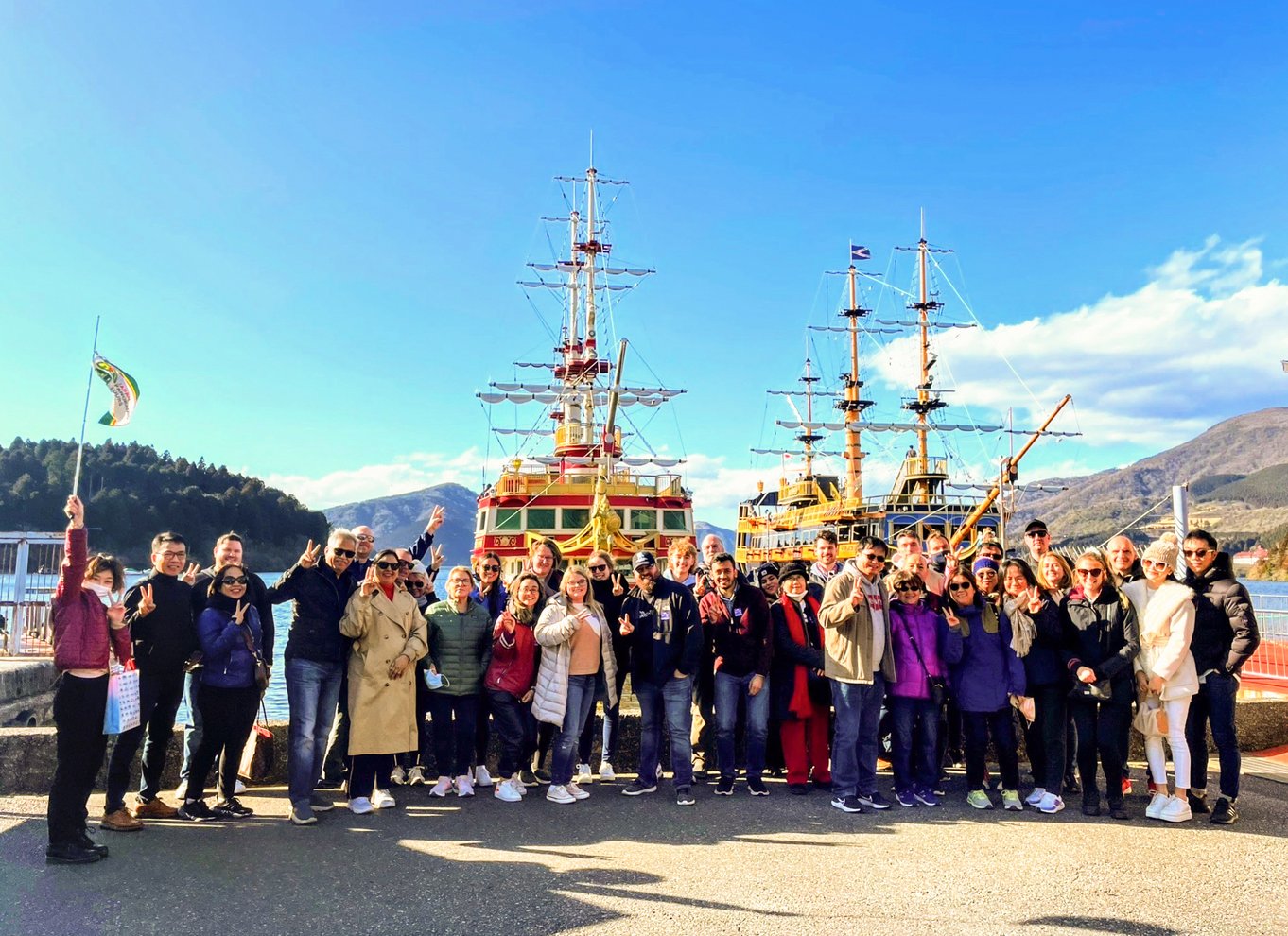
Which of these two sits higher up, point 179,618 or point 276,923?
point 179,618

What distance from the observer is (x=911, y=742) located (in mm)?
6441

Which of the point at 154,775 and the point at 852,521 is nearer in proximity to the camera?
the point at 154,775

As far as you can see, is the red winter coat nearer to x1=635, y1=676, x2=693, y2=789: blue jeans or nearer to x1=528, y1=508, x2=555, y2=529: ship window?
x1=635, y1=676, x2=693, y2=789: blue jeans

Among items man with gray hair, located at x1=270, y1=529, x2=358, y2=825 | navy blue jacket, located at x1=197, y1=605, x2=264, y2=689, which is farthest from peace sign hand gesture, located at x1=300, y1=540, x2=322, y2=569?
navy blue jacket, located at x1=197, y1=605, x2=264, y2=689

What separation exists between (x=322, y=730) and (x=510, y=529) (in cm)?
2284

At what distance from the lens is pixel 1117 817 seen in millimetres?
5844

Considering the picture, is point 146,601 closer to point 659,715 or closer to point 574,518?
point 659,715

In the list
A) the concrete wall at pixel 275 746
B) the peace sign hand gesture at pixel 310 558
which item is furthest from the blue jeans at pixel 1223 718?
the peace sign hand gesture at pixel 310 558

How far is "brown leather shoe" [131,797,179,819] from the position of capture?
222 inches

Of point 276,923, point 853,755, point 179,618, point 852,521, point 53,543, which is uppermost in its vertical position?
point 852,521

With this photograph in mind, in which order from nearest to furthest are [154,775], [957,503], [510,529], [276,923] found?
[276,923], [154,775], [510,529], [957,503]

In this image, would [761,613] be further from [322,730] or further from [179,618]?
[179,618]

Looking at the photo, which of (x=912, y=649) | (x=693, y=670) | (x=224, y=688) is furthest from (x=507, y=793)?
(x=912, y=649)

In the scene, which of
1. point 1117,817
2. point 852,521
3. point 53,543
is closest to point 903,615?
point 1117,817
